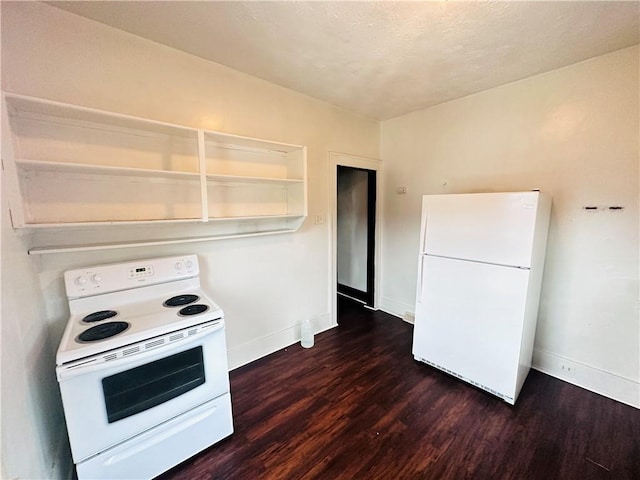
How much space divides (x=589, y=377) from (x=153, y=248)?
3.61 meters

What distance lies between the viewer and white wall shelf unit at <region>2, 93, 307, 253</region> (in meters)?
1.46

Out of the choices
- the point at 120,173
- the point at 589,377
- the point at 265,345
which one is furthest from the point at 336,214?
the point at 589,377

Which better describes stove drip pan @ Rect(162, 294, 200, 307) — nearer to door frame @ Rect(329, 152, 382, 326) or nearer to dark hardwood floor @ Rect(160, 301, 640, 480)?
dark hardwood floor @ Rect(160, 301, 640, 480)

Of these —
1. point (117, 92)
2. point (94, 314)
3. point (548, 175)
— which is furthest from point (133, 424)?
point (548, 175)

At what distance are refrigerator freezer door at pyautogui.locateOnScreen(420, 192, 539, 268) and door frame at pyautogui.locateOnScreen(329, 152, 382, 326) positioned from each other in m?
1.06

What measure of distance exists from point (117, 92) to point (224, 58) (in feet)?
Answer: 2.60

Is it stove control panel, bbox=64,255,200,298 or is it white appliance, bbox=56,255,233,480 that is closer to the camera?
white appliance, bbox=56,255,233,480

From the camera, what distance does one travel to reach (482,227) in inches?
81.0

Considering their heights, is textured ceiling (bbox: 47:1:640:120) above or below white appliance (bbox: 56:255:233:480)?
above

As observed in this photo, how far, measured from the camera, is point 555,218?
7.54ft

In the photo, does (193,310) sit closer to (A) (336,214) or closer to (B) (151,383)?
(B) (151,383)

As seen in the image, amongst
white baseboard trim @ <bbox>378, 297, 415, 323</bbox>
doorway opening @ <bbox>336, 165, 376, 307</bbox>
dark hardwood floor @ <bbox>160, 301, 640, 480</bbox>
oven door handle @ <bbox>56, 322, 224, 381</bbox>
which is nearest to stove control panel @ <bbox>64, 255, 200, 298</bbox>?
oven door handle @ <bbox>56, 322, 224, 381</bbox>

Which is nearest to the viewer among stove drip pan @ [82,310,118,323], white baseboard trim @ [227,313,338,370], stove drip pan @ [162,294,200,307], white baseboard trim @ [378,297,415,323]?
stove drip pan @ [82,310,118,323]

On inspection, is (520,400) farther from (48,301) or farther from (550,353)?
(48,301)
